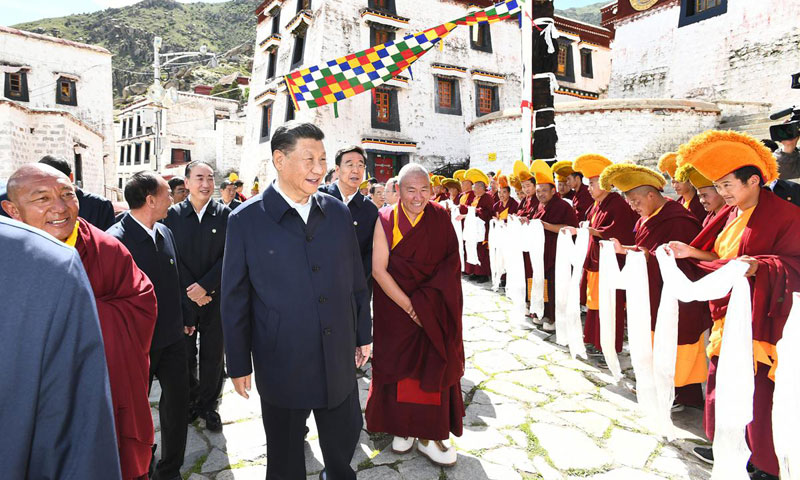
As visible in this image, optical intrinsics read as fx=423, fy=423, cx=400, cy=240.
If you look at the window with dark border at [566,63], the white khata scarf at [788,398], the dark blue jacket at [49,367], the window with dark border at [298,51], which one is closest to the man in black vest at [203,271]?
the dark blue jacket at [49,367]

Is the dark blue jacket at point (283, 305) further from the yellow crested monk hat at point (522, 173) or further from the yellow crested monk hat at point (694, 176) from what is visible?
the yellow crested monk hat at point (522, 173)

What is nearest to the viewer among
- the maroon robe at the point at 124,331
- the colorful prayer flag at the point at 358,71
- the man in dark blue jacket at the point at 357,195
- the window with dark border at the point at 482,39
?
the maroon robe at the point at 124,331

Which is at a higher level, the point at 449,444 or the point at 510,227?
the point at 510,227

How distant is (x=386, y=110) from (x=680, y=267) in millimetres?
16868

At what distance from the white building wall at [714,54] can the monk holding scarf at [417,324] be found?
15171 millimetres

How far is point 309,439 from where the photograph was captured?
321 cm

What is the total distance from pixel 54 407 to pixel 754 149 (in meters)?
3.43

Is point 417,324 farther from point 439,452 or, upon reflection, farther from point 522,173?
point 522,173

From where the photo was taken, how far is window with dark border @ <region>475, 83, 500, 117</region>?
816 inches

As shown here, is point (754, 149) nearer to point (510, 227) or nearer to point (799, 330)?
point (799, 330)

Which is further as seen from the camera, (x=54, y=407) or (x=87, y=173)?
(x=87, y=173)

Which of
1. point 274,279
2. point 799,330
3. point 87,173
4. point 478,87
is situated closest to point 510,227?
point 799,330

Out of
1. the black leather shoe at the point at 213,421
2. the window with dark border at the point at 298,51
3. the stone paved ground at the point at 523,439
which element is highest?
the window with dark border at the point at 298,51

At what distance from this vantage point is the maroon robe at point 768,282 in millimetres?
2412
